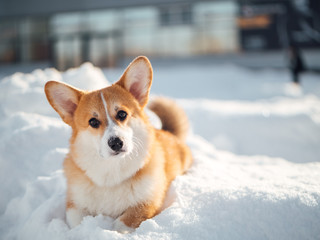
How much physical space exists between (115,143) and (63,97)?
0.60 metres

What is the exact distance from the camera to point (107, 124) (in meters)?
1.75

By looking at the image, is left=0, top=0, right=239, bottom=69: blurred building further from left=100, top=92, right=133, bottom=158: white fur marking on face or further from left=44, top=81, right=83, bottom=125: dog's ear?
left=100, top=92, right=133, bottom=158: white fur marking on face

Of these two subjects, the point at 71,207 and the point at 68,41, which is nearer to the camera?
the point at 71,207

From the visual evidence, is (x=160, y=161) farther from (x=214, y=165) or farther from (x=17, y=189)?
(x=17, y=189)

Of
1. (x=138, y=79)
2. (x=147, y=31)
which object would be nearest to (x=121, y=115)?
(x=138, y=79)

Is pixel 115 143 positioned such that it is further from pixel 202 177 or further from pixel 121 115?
pixel 202 177

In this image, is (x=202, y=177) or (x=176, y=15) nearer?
(x=202, y=177)

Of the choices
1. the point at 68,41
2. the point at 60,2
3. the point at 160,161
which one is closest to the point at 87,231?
the point at 160,161

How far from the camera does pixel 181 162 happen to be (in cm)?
238

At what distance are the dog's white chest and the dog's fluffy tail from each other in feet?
3.98

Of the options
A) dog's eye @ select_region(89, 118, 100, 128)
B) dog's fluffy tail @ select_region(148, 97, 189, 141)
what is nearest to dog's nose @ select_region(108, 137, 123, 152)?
dog's eye @ select_region(89, 118, 100, 128)

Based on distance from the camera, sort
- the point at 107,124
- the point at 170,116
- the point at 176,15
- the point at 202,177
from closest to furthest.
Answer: the point at 107,124 < the point at 202,177 < the point at 170,116 < the point at 176,15

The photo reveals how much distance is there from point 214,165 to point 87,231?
1385mm

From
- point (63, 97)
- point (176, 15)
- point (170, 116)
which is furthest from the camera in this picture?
point (176, 15)
